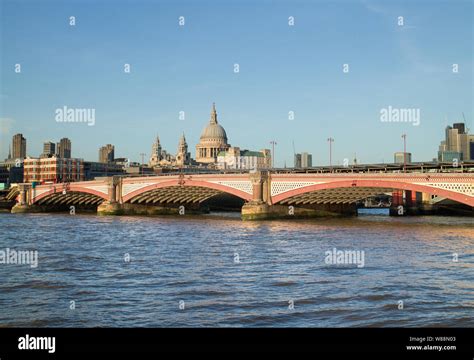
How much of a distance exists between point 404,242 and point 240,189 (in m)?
30.0

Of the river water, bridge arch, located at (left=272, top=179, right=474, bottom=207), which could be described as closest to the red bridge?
bridge arch, located at (left=272, top=179, right=474, bottom=207)

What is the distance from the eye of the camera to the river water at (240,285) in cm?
1530

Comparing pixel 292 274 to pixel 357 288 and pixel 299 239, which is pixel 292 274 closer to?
pixel 357 288

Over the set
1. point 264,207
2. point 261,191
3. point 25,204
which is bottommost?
point 25,204

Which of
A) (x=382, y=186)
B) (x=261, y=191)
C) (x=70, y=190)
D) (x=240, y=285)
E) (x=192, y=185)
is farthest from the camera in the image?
(x=70, y=190)

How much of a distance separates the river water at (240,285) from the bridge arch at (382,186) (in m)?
9.42

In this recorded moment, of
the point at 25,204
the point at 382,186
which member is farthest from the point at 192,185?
the point at 25,204

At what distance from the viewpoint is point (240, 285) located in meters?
20.0

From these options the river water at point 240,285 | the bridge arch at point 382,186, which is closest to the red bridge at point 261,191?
the bridge arch at point 382,186

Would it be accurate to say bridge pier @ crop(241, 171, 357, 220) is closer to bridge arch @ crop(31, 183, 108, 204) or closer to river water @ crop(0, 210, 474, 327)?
river water @ crop(0, 210, 474, 327)

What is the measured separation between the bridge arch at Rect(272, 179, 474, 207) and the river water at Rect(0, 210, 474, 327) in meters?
9.42

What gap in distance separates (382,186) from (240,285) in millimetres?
31394

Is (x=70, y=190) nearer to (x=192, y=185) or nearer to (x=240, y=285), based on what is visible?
(x=192, y=185)

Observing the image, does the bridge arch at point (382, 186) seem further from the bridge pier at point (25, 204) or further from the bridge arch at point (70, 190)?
the bridge pier at point (25, 204)
